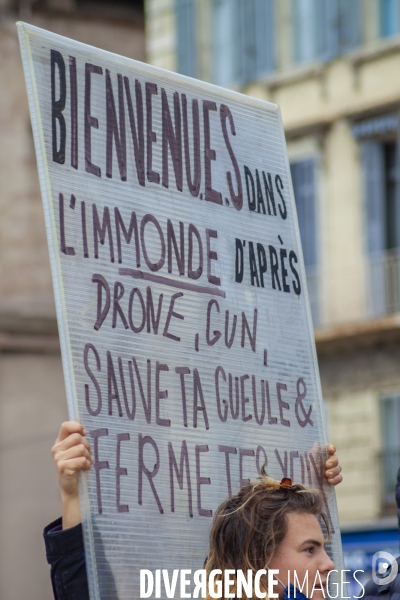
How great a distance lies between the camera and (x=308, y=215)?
17.9 metres

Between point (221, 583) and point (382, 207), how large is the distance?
48.0 feet

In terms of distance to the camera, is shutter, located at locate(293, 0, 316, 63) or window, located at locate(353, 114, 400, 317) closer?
window, located at locate(353, 114, 400, 317)

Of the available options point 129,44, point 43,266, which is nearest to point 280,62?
point 129,44

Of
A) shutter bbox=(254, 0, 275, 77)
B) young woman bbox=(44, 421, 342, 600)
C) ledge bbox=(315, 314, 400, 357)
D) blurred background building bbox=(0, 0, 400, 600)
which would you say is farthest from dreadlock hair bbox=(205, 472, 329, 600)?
shutter bbox=(254, 0, 275, 77)

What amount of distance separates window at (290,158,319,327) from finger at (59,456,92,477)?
1446 cm

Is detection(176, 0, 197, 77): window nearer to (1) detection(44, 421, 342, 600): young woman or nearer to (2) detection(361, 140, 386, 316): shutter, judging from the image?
(2) detection(361, 140, 386, 316): shutter

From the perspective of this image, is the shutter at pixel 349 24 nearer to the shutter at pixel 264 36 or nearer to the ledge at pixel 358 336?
the shutter at pixel 264 36

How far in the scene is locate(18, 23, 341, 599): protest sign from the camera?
10.5 ft

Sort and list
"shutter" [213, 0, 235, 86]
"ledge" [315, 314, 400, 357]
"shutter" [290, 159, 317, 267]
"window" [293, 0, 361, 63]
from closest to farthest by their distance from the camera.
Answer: "ledge" [315, 314, 400, 357], "shutter" [290, 159, 317, 267], "window" [293, 0, 361, 63], "shutter" [213, 0, 235, 86]

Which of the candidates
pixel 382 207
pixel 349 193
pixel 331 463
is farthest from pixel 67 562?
pixel 349 193

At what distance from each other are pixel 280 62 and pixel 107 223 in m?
15.7

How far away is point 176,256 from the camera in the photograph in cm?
349

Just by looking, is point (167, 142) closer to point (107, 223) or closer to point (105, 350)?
point (107, 223)

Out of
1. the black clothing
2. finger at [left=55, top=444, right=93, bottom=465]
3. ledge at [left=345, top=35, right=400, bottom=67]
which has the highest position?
ledge at [left=345, top=35, right=400, bottom=67]
